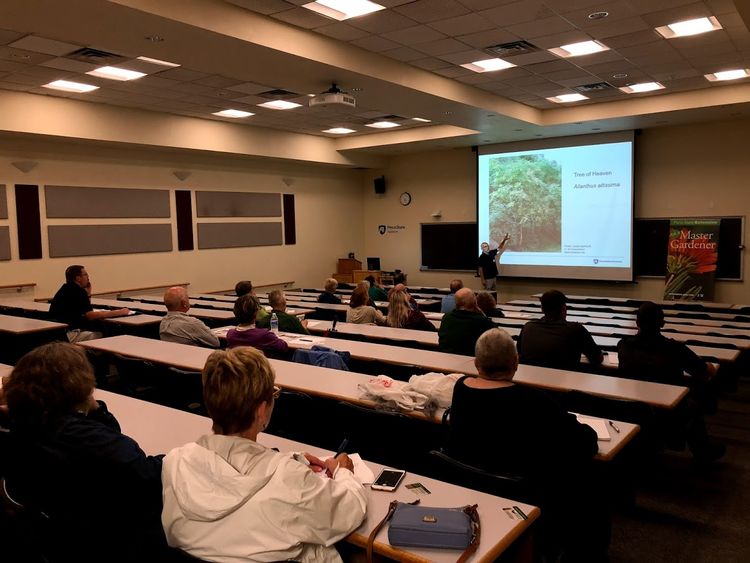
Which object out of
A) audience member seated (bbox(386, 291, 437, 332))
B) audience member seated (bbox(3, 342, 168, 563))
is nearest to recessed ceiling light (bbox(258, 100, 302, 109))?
audience member seated (bbox(386, 291, 437, 332))

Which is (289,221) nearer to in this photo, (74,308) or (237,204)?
(237,204)

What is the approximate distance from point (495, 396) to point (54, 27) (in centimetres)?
495

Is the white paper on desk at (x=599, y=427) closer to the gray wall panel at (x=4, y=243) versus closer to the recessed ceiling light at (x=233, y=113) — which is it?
the recessed ceiling light at (x=233, y=113)

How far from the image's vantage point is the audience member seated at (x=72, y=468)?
185 centimetres

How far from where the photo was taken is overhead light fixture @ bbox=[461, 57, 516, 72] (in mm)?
7505

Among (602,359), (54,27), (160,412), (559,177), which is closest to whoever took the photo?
(160,412)

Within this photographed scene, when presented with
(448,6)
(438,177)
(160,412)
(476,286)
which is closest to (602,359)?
(160,412)

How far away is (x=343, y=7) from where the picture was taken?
562 centimetres

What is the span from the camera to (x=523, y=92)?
9.27m

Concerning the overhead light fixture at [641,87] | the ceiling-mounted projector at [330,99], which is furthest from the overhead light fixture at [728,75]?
the ceiling-mounted projector at [330,99]

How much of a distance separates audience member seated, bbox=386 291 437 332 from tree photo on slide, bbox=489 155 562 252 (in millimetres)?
6902

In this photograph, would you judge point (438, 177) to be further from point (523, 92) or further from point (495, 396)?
point (495, 396)

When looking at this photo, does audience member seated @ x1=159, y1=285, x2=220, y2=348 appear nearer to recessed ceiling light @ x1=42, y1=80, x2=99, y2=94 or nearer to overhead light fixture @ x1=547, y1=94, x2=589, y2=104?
recessed ceiling light @ x1=42, y1=80, x2=99, y2=94

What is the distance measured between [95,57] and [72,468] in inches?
247
